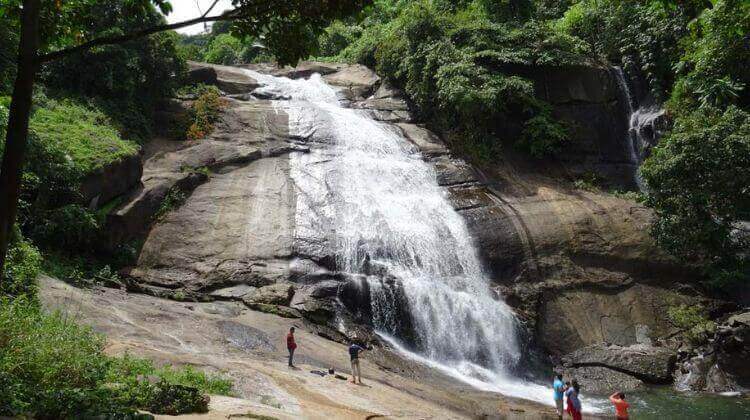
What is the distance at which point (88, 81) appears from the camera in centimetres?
2131

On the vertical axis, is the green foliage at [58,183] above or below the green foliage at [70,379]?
above

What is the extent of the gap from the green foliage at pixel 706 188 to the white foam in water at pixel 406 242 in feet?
20.9

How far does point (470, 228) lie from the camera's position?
66.3 feet

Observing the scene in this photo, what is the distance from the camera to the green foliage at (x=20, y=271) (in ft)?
36.4

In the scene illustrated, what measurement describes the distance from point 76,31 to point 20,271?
19.7 ft

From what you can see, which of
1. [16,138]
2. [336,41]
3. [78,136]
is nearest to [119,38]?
[16,138]

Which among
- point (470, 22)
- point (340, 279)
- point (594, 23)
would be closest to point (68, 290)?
point (340, 279)

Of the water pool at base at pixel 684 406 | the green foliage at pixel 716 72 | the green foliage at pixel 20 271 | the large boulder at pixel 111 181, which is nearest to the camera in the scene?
the green foliage at pixel 20 271

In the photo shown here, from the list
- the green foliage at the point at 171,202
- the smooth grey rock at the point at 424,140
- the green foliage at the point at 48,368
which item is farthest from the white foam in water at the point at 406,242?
the green foliage at the point at 48,368

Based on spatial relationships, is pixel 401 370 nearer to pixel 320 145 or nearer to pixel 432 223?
pixel 432 223

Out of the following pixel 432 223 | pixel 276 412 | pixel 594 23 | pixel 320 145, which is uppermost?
pixel 594 23

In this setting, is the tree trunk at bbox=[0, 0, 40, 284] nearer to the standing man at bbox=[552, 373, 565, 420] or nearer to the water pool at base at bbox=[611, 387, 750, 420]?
the standing man at bbox=[552, 373, 565, 420]

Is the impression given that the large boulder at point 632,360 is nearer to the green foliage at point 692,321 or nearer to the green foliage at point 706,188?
the green foliage at point 692,321

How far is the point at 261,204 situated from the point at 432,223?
6.04 metres
